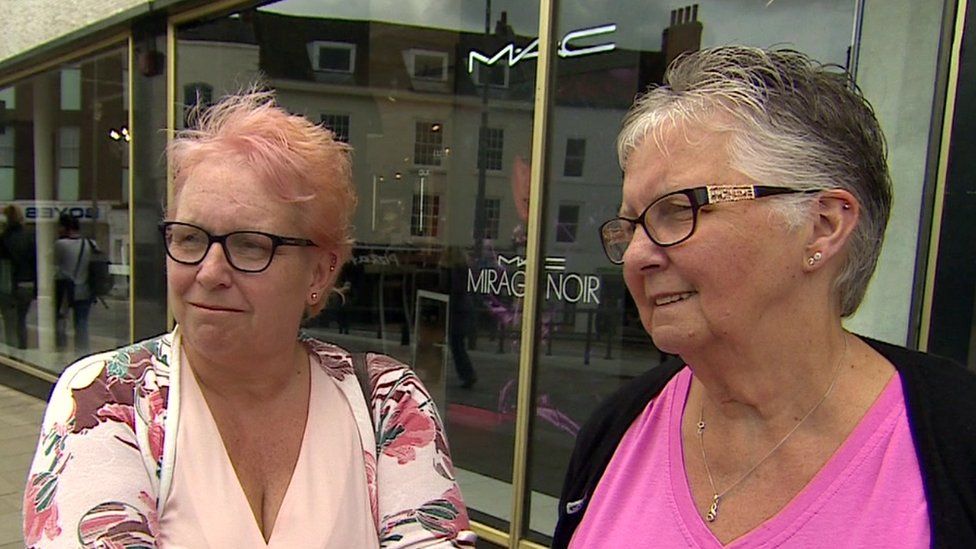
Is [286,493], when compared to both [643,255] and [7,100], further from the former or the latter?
[7,100]

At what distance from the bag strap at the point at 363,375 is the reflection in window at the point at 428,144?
3.93m

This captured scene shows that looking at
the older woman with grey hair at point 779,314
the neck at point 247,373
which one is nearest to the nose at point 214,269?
the neck at point 247,373

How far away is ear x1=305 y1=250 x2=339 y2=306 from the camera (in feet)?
5.49

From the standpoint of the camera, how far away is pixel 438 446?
1.66m

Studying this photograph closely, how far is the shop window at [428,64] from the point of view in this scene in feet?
18.3

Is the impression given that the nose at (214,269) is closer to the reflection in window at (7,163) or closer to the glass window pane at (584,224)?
the glass window pane at (584,224)

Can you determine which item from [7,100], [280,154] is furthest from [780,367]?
[7,100]

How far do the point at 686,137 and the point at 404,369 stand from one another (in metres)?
0.87

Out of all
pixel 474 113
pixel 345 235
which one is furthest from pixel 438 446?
pixel 474 113

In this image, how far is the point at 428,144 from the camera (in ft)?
18.6

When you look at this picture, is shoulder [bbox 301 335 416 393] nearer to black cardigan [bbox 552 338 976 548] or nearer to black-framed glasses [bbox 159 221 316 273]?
black-framed glasses [bbox 159 221 316 273]

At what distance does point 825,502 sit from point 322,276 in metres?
1.11

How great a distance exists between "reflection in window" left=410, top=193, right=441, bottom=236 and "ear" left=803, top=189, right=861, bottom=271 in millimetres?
4400

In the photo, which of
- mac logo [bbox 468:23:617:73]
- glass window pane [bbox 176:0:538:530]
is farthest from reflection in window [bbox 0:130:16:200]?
mac logo [bbox 468:23:617:73]
